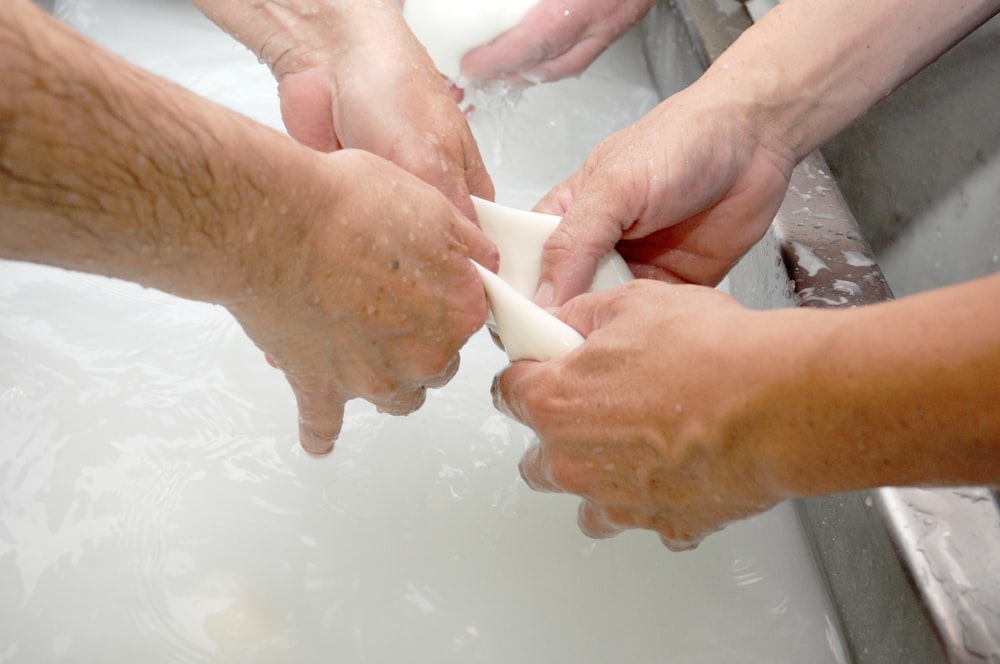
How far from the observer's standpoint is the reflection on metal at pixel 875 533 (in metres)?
0.76

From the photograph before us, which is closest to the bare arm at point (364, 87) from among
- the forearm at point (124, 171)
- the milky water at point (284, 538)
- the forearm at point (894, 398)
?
the forearm at point (124, 171)

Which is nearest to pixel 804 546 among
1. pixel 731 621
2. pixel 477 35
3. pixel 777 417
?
pixel 731 621

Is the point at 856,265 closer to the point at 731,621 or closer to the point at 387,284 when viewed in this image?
the point at 731,621

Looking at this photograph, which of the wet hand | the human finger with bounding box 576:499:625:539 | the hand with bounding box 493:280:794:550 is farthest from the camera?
the wet hand

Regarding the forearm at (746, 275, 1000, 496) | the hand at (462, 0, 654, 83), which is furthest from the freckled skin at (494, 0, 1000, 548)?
the hand at (462, 0, 654, 83)

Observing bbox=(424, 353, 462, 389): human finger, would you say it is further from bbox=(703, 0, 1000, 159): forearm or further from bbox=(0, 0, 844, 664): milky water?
bbox=(703, 0, 1000, 159): forearm

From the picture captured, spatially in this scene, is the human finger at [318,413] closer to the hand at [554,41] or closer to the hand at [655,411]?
the hand at [655,411]

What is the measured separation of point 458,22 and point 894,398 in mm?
1040

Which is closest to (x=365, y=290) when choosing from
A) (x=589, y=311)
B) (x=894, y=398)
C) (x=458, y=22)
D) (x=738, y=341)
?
(x=589, y=311)

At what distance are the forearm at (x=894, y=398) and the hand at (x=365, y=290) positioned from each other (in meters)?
0.36

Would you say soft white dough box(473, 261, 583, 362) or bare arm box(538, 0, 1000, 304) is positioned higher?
bare arm box(538, 0, 1000, 304)

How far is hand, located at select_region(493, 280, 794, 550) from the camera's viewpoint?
68 cm

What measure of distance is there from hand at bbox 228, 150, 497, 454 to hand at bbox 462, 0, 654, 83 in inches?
24.4

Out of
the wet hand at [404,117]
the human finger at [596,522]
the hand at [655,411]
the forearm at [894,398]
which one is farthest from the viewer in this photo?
the wet hand at [404,117]
